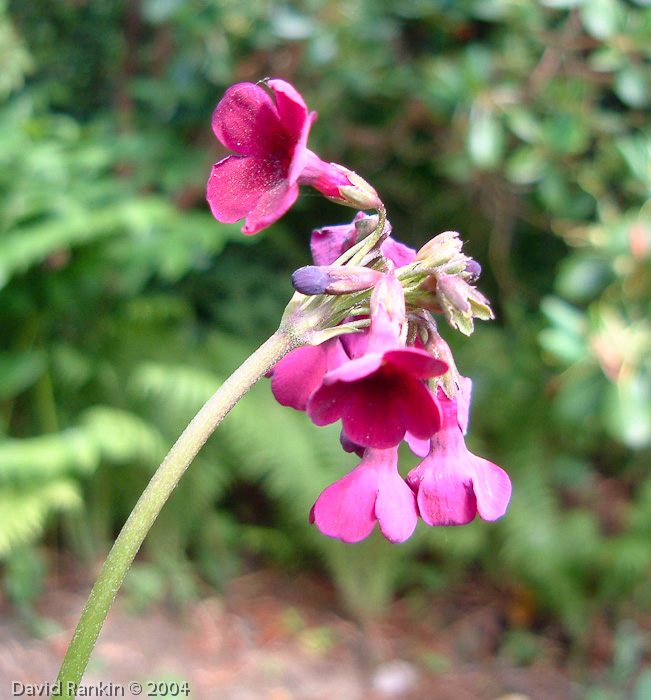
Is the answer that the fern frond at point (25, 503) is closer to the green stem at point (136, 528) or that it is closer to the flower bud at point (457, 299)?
the green stem at point (136, 528)

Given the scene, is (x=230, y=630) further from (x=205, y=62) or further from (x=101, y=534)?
(x=205, y=62)

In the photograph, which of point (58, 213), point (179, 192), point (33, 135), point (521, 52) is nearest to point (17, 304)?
point (58, 213)

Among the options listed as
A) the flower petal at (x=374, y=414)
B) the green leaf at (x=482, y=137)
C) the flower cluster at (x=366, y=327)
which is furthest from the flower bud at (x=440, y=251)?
the green leaf at (x=482, y=137)

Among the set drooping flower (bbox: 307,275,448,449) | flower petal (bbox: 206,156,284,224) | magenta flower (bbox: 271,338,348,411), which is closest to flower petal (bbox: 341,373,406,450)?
drooping flower (bbox: 307,275,448,449)

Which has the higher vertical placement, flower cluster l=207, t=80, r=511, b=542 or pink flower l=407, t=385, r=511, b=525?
flower cluster l=207, t=80, r=511, b=542

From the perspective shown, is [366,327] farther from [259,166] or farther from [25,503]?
[25,503]

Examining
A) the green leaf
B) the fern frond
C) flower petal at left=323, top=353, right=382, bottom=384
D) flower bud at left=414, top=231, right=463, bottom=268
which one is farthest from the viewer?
the fern frond

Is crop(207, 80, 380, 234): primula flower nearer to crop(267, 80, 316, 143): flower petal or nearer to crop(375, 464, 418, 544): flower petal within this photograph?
crop(267, 80, 316, 143): flower petal
